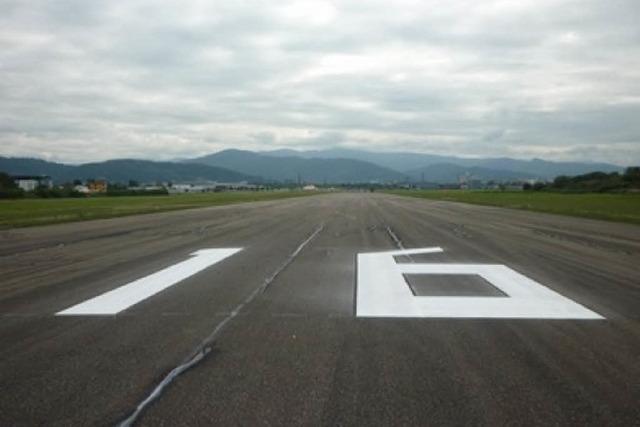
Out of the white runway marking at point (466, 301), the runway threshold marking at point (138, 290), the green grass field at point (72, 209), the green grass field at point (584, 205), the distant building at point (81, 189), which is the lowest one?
the distant building at point (81, 189)

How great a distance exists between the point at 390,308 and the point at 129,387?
3713 millimetres

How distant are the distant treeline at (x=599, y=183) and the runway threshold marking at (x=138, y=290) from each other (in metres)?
93.2

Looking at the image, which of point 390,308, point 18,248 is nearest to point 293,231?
point 18,248

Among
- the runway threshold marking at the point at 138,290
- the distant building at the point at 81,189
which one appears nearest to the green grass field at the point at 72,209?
the runway threshold marking at the point at 138,290

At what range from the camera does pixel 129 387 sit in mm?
4656

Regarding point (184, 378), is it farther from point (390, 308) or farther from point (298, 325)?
point (390, 308)

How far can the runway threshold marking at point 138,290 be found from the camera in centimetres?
759

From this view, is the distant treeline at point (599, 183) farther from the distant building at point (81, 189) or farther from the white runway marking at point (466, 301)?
the white runway marking at point (466, 301)

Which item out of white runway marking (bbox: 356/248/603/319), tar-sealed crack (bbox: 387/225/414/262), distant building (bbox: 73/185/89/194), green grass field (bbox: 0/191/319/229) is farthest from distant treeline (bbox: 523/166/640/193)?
white runway marking (bbox: 356/248/603/319)

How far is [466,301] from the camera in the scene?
8.13 meters

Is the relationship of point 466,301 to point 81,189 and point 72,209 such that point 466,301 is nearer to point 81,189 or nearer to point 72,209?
point 72,209

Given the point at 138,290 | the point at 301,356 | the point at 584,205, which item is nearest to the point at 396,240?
the point at 138,290

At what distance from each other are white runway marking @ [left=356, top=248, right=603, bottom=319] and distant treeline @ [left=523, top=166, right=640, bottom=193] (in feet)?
304

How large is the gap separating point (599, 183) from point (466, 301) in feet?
356
